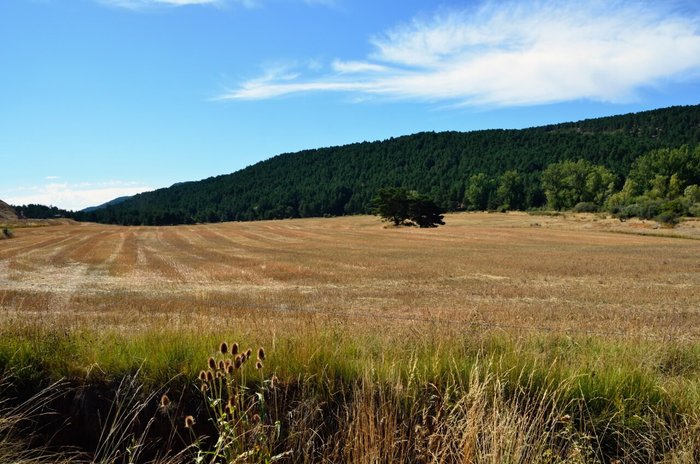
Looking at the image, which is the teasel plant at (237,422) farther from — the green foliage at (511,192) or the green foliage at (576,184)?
the green foliage at (511,192)

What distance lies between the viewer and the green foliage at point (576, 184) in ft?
436

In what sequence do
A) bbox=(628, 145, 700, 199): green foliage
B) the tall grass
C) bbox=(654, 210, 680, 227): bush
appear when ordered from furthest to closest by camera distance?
1. bbox=(628, 145, 700, 199): green foliage
2. bbox=(654, 210, 680, 227): bush
3. the tall grass

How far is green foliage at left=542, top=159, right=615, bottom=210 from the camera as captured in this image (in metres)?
133

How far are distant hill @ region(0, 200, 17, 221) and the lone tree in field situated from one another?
91.6m

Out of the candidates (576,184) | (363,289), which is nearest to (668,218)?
(576,184)

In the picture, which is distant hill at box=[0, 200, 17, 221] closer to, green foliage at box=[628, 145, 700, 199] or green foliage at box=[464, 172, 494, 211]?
green foliage at box=[464, 172, 494, 211]

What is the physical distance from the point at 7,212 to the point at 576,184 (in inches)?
6049

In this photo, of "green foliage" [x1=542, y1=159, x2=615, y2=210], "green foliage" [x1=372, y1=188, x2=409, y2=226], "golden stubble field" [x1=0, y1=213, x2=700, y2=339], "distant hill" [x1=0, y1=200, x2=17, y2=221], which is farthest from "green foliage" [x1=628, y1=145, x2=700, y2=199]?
"distant hill" [x1=0, y1=200, x2=17, y2=221]

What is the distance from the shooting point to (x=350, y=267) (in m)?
34.5

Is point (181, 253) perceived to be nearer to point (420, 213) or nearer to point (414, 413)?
point (414, 413)

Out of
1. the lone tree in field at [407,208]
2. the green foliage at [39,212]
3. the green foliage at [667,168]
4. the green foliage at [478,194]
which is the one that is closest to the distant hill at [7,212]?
the green foliage at [39,212]

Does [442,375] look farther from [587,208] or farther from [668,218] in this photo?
[587,208]

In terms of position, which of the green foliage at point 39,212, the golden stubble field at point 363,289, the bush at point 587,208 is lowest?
the bush at point 587,208

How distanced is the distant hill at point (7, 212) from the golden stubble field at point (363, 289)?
85.1m
